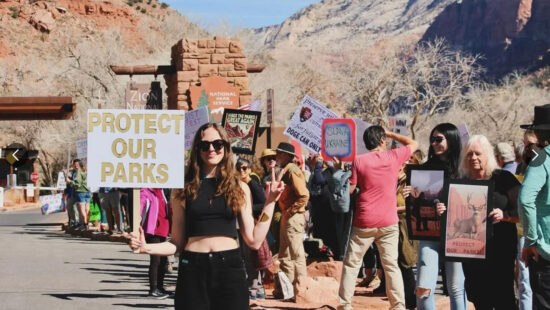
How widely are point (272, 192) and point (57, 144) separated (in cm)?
6745

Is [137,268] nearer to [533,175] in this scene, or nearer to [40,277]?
[40,277]

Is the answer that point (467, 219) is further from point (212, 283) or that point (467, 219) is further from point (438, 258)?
point (212, 283)

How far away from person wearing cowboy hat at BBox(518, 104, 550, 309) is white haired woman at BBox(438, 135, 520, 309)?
2.83ft

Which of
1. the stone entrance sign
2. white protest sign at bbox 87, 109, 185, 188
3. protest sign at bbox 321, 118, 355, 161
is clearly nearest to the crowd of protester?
white protest sign at bbox 87, 109, 185, 188

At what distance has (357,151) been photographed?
568 inches

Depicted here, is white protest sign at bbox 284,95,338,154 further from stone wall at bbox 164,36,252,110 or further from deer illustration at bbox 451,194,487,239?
deer illustration at bbox 451,194,487,239

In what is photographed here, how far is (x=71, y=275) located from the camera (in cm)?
1497

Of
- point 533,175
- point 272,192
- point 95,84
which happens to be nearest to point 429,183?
point 533,175

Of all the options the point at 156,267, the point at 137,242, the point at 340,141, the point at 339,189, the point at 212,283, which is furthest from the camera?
the point at 340,141

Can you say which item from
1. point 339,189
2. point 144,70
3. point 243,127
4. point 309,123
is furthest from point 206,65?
point 339,189

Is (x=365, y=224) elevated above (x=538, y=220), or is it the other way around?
(x=538, y=220)

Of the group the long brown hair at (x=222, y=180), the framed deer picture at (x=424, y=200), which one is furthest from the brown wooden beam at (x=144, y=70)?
the long brown hair at (x=222, y=180)

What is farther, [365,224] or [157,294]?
[157,294]

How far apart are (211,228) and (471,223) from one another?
212 cm
